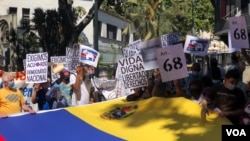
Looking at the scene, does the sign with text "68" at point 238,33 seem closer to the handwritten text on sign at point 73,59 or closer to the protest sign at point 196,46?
the handwritten text on sign at point 73,59

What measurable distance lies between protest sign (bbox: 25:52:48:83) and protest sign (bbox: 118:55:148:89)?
2346 mm

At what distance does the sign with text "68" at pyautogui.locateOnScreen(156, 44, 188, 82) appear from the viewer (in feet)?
27.0

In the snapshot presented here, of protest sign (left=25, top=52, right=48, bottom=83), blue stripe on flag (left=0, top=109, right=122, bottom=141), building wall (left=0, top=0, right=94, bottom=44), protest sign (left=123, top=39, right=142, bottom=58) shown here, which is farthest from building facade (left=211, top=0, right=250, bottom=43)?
blue stripe on flag (left=0, top=109, right=122, bottom=141)

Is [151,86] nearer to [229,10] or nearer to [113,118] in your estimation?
[113,118]

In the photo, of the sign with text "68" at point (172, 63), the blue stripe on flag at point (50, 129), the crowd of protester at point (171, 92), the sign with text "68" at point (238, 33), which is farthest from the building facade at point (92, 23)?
the sign with text "68" at point (172, 63)

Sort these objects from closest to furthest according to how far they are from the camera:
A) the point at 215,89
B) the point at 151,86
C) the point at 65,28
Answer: the point at 215,89 → the point at 151,86 → the point at 65,28

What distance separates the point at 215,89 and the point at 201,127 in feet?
1.89

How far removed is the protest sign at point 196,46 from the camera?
1405 cm

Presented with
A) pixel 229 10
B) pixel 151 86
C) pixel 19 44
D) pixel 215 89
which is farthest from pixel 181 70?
pixel 19 44

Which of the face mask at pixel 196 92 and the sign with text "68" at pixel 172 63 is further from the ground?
the sign with text "68" at pixel 172 63

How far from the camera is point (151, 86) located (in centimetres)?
1002

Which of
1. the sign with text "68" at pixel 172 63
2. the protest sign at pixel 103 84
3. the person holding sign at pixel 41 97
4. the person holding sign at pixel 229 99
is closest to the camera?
the person holding sign at pixel 229 99

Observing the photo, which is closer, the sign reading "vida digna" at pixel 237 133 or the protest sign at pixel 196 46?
the sign reading "vida digna" at pixel 237 133

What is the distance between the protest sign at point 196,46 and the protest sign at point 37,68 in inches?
166
